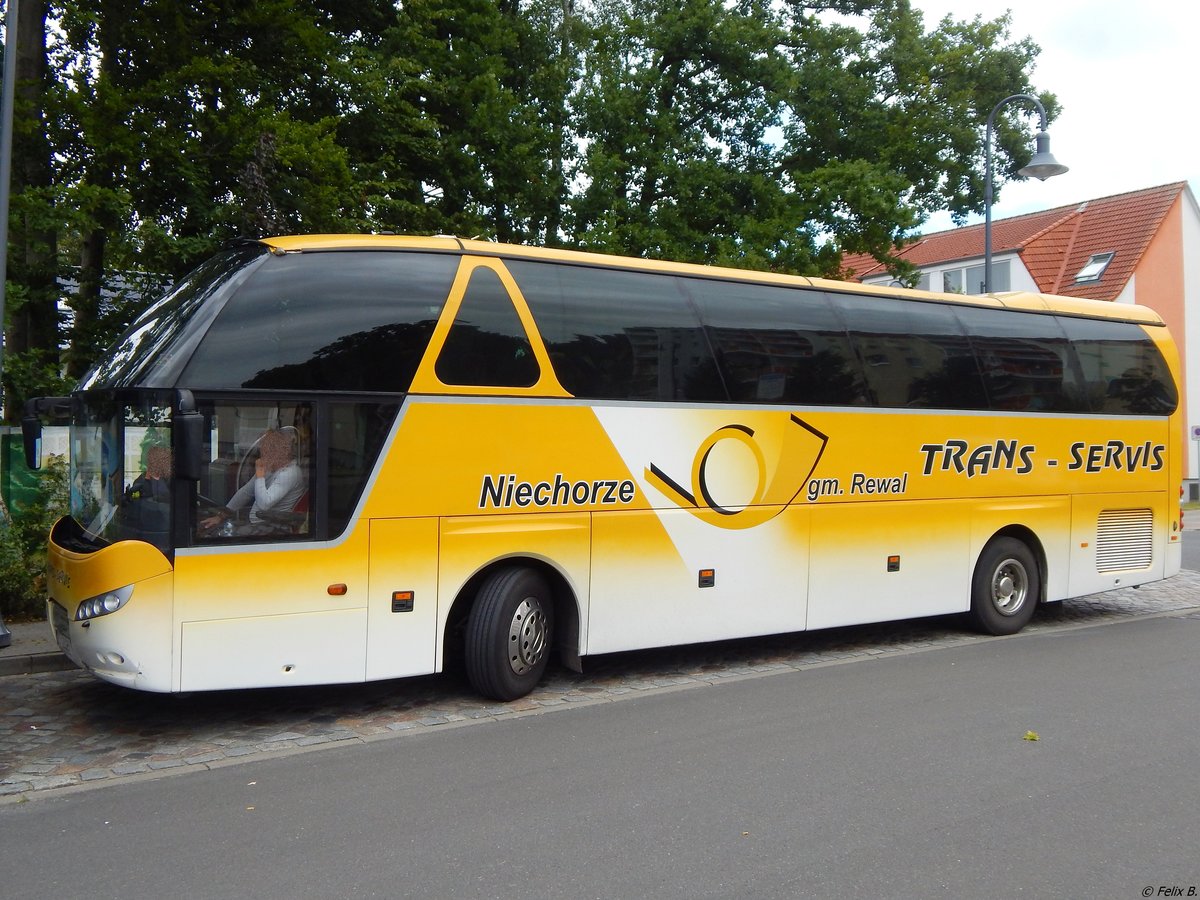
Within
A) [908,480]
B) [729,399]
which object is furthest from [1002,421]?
[729,399]

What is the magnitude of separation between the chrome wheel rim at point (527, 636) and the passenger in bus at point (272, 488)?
190 cm

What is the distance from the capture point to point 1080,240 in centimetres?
4138

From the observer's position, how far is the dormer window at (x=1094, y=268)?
38406mm

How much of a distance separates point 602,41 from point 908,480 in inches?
516

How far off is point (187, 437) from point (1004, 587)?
28.1ft

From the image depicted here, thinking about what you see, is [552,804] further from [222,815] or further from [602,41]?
[602,41]

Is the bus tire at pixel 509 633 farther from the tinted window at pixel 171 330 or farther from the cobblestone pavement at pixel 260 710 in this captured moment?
the tinted window at pixel 171 330

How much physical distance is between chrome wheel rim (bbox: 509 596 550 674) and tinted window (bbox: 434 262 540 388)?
5.59 feet

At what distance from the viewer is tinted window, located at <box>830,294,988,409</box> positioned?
10117 mm

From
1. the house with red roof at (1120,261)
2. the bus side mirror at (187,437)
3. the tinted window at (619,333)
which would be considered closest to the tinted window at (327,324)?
the bus side mirror at (187,437)

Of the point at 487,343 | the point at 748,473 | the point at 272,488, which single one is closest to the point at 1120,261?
the point at 748,473

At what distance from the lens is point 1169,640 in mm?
10750

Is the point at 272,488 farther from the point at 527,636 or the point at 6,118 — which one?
the point at 6,118

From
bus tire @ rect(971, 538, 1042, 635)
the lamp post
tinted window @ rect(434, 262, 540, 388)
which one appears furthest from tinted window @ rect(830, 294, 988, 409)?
the lamp post
